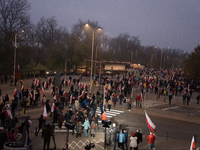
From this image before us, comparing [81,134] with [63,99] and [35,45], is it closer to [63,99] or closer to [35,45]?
[63,99]

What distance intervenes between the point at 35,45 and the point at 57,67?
25830 mm

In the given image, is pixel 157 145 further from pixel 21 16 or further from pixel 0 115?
pixel 21 16

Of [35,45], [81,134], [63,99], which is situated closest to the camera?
[81,134]

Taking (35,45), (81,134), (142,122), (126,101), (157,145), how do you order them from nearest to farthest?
(157,145) → (81,134) → (142,122) → (126,101) → (35,45)

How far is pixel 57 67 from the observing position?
6341 cm

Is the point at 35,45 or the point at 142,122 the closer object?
the point at 142,122

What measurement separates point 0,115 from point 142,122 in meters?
11.5

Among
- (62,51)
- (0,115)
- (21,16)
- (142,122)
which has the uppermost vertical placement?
(21,16)

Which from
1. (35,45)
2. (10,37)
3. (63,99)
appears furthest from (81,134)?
(35,45)

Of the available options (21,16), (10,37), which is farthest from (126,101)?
(21,16)

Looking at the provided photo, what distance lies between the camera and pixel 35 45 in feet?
274

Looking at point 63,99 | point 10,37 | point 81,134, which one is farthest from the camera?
point 10,37

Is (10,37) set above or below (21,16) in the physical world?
below

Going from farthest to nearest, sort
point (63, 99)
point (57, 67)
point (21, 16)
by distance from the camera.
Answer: point (57, 67) < point (21, 16) < point (63, 99)
